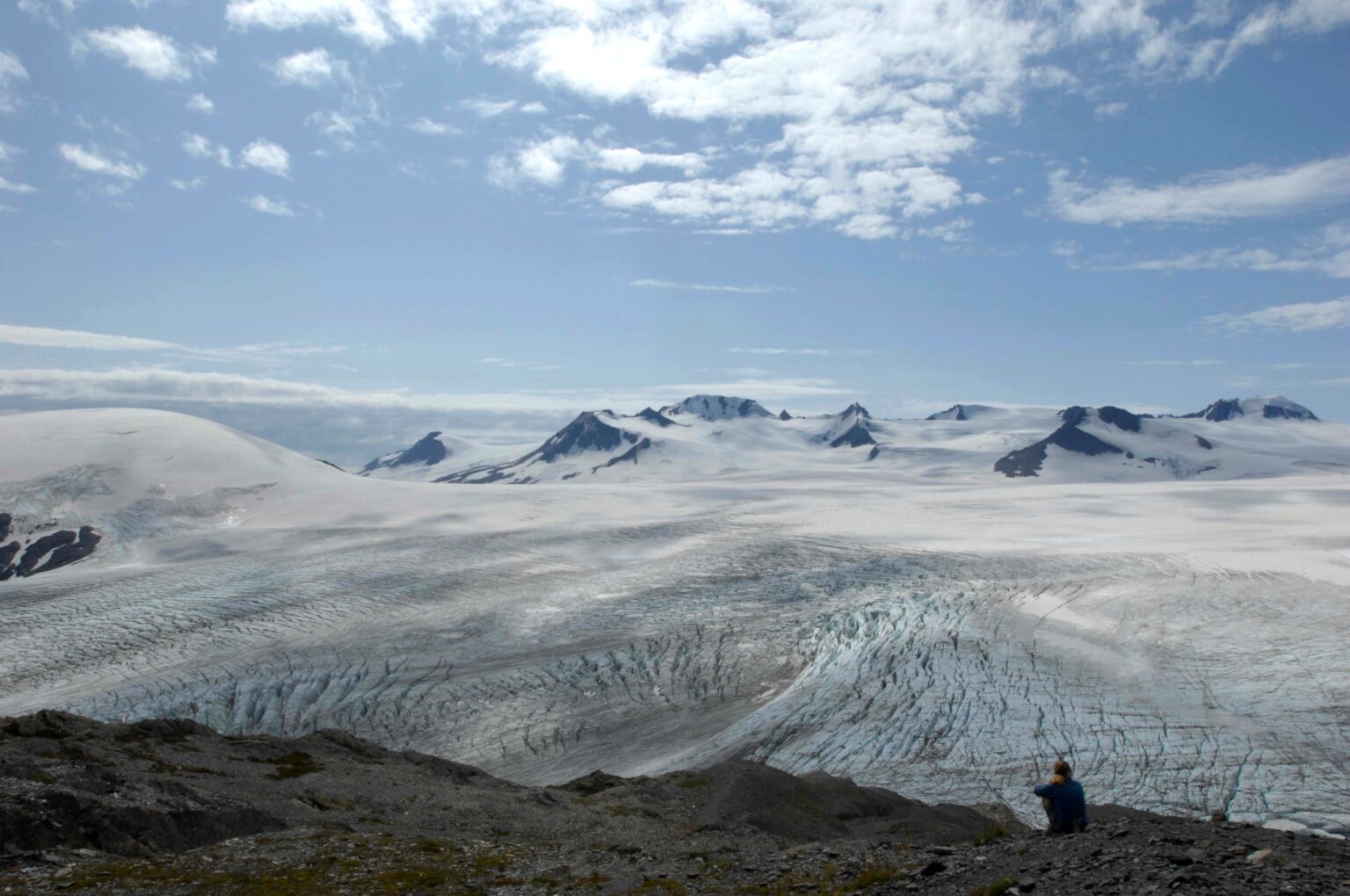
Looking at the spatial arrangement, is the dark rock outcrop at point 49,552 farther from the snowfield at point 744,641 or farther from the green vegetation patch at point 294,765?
the green vegetation patch at point 294,765

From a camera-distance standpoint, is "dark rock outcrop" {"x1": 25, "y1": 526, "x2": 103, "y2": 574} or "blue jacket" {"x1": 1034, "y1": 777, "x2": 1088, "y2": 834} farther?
"dark rock outcrop" {"x1": 25, "y1": 526, "x2": 103, "y2": 574}

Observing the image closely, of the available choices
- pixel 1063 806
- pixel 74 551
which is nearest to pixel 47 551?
pixel 74 551

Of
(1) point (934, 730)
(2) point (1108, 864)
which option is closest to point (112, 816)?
(2) point (1108, 864)

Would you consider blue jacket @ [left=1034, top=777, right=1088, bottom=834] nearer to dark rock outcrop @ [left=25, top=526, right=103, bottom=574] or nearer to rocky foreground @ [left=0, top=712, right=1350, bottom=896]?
rocky foreground @ [left=0, top=712, right=1350, bottom=896]

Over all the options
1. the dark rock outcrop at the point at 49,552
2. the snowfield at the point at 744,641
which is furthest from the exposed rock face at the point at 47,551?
the snowfield at the point at 744,641

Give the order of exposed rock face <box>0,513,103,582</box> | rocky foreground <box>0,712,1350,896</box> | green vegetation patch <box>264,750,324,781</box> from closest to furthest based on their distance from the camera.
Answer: rocky foreground <box>0,712,1350,896</box>, green vegetation patch <box>264,750,324,781</box>, exposed rock face <box>0,513,103,582</box>

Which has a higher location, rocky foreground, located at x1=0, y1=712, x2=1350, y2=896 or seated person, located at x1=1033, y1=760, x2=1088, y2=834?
seated person, located at x1=1033, y1=760, x2=1088, y2=834

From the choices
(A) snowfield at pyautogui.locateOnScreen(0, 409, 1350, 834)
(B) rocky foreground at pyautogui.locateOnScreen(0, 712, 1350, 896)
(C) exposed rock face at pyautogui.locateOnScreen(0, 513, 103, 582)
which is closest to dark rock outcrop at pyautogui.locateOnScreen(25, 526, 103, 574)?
(C) exposed rock face at pyautogui.locateOnScreen(0, 513, 103, 582)
